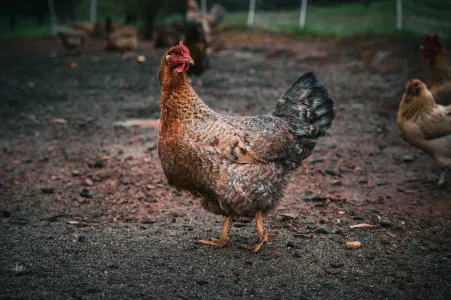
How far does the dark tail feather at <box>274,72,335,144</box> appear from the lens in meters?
4.74

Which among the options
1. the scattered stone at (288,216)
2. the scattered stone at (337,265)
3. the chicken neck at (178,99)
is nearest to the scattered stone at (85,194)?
the chicken neck at (178,99)

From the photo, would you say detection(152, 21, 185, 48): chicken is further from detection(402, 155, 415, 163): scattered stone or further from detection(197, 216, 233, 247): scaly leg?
detection(197, 216, 233, 247): scaly leg

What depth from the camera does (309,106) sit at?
4.79 metres

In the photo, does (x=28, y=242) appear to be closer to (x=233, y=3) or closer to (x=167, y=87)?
(x=167, y=87)

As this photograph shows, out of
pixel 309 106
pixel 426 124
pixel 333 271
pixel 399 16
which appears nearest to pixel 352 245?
pixel 333 271

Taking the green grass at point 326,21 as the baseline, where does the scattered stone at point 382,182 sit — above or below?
below

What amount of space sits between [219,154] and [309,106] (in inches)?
51.6

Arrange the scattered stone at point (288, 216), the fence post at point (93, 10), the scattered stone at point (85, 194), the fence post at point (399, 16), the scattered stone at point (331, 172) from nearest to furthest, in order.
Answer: the scattered stone at point (288, 216), the scattered stone at point (85, 194), the scattered stone at point (331, 172), the fence post at point (399, 16), the fence post at point (93, 10)

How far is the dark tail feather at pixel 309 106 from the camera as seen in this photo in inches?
187

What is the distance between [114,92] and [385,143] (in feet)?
20.9

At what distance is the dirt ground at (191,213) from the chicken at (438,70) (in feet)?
3.01

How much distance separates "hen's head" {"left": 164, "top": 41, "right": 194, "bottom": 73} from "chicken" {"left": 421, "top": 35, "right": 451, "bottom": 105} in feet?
15.2

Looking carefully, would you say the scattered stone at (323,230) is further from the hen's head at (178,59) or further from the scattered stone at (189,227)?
the hen's head at (178,59)

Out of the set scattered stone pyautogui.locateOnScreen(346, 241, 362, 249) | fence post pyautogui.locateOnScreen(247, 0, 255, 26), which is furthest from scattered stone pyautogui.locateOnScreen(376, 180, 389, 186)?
fence post pyautogui.locateOnScreen(247, 0, 255, 26)
